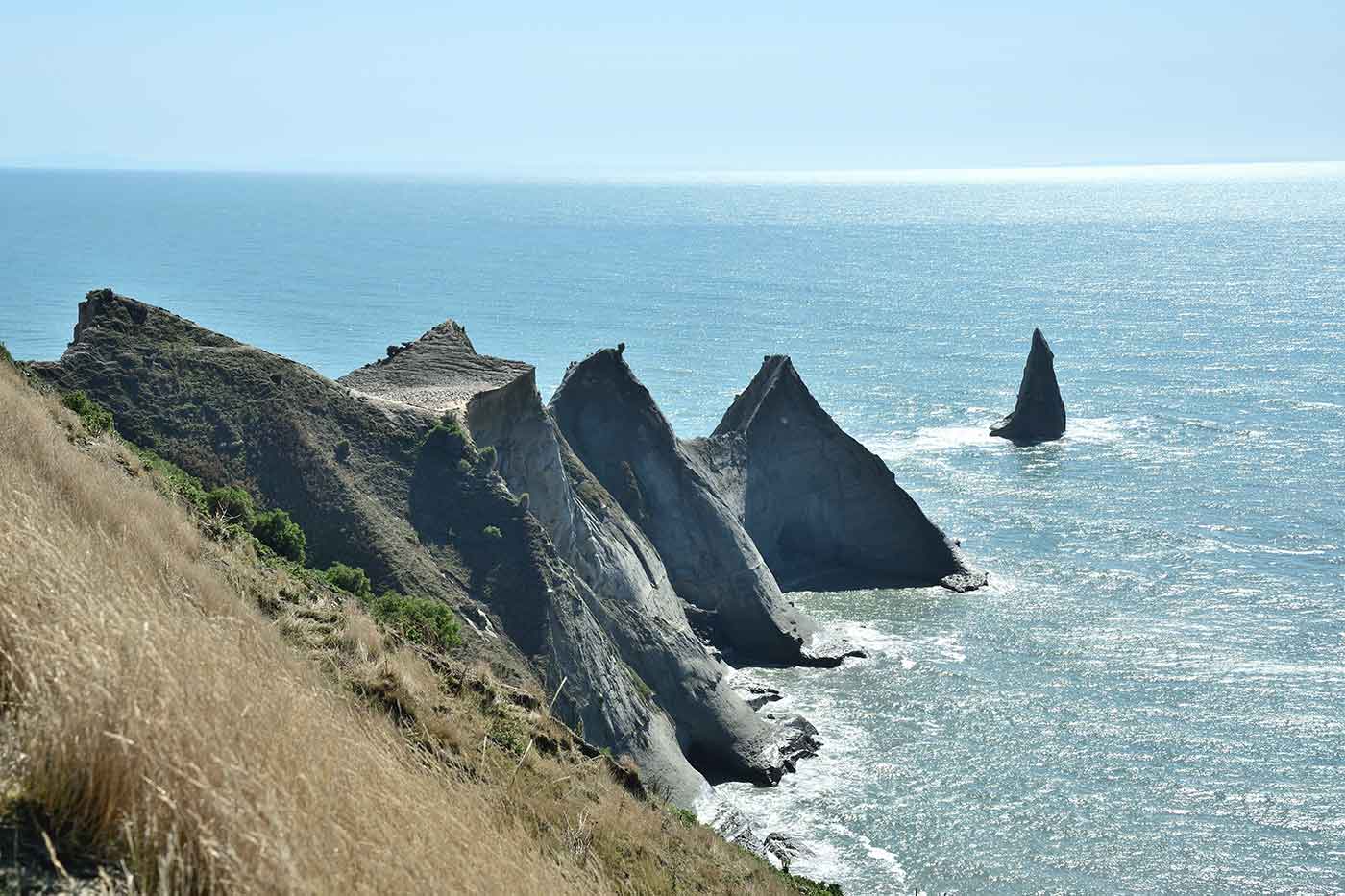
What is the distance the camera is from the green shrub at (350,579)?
31156mm

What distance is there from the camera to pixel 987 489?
8331 cm

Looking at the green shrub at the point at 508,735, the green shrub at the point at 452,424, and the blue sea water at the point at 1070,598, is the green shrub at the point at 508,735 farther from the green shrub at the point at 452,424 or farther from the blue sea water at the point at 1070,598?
the green shrub at the point at 452,424

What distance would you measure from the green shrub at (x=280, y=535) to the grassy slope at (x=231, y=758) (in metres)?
19.1

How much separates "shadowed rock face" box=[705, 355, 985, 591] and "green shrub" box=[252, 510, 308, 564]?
1351 inches

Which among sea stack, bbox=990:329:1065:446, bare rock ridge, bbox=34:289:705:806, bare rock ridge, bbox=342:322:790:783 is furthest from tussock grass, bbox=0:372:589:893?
sea stack, bbox=990:329:1065:446

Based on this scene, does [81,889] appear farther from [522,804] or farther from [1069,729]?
[1069,729]

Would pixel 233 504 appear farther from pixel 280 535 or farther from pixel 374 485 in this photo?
pixel 374 485

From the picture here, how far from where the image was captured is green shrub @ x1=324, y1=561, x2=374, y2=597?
102 feet

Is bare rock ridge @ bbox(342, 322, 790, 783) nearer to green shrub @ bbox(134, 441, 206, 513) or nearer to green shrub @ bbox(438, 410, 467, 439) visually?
green shrub @ bbox(438, 410, 467, 439)

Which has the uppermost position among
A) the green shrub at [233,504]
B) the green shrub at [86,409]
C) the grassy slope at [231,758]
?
the grassy slope at [231,758]

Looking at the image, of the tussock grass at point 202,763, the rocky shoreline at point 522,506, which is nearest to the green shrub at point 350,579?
the rocky shoreline at point 522,506

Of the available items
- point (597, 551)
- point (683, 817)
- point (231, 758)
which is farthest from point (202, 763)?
point (597, 551)

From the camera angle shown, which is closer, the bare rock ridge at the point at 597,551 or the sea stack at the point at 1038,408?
the bare rock ridge at the point at 597,551

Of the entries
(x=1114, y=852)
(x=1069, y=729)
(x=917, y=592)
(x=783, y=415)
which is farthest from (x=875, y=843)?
(x=783, y=415)
